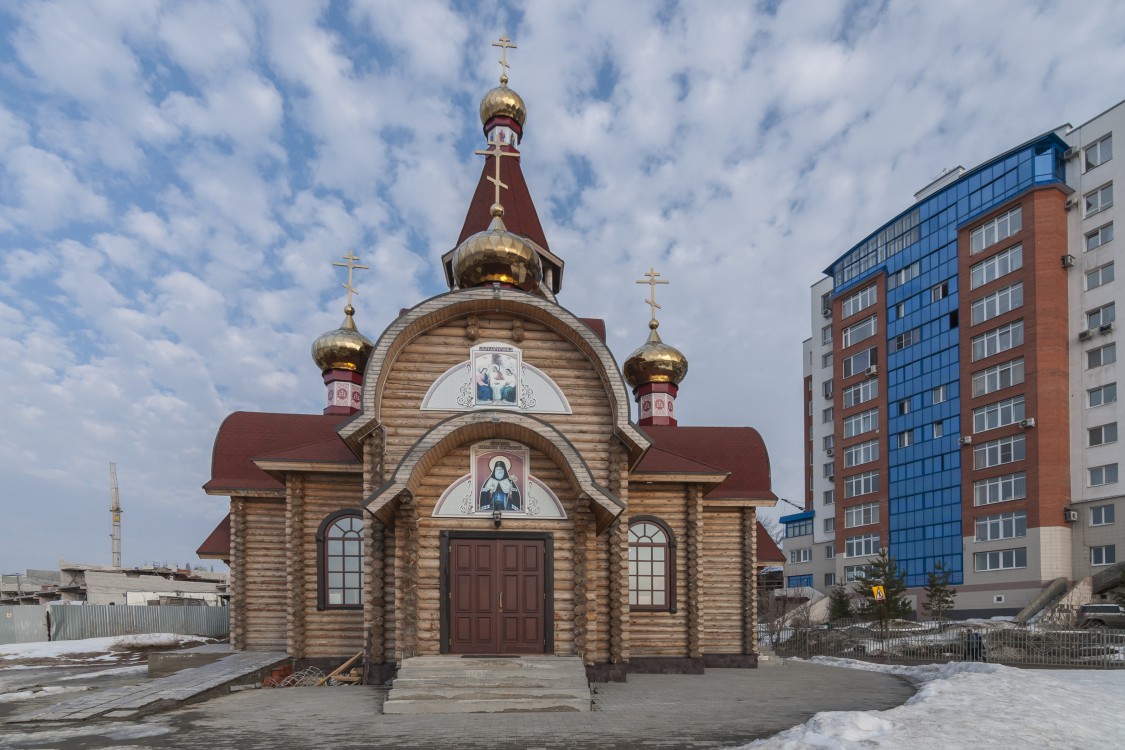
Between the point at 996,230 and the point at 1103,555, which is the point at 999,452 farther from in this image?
the point at 996,230

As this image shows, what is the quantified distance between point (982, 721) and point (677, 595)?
759 centimetres

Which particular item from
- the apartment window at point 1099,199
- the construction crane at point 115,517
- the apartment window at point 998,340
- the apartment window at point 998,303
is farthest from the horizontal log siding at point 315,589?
the construction crane at point 115,517

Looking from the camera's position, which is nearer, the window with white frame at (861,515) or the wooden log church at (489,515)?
the wooden log church at (489,515)

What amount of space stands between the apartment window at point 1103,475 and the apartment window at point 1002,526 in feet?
8.95

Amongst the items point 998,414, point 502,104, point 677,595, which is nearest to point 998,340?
point 998,414

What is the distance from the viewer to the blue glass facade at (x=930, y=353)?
3544 centimetres

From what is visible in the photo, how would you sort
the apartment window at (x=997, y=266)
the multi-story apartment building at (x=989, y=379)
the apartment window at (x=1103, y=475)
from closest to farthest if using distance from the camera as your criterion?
the apartment window at (x=1103, y=475) < the multi-story apartment building at (x=989, y=379) < the apartment window at (x=997, y=266)

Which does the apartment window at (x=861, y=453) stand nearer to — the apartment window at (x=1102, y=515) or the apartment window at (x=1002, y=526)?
the apartment window at (x=1002, y=526)

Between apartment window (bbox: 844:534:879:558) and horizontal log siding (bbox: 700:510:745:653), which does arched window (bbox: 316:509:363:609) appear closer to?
horizontal log siding (bbox: 700:510:745:653)

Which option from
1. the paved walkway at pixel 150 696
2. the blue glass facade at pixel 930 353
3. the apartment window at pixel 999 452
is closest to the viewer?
the paved walkway at pixel 150 696

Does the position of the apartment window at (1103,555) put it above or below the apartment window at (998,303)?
below

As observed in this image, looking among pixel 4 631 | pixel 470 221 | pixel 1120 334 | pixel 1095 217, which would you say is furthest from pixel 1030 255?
pixel 4 631

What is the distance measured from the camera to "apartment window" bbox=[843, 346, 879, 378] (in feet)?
139

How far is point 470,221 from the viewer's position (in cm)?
1945
